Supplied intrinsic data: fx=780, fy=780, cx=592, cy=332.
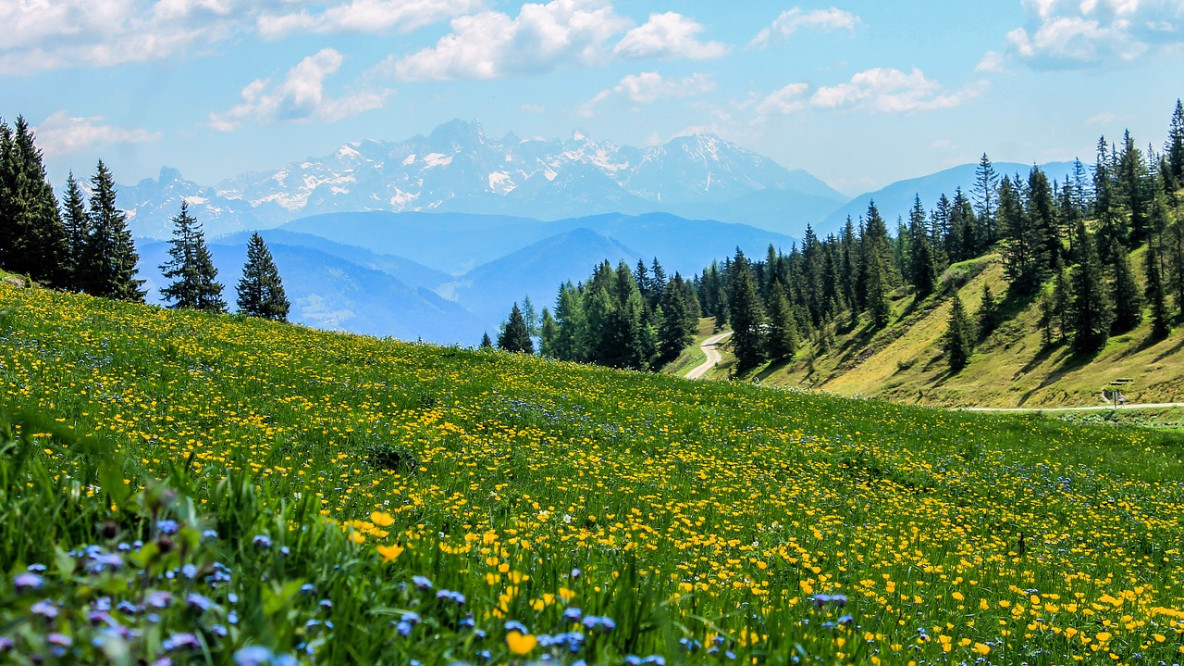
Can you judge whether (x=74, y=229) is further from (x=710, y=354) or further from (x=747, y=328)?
(x=710, y=354)

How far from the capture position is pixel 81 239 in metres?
69.9

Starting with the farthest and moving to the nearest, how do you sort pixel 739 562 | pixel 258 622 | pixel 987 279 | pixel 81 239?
pixel 987 279, pixel 81 239, pixel 739 562, pixel 258 622

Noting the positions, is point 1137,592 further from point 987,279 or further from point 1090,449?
point 987,279

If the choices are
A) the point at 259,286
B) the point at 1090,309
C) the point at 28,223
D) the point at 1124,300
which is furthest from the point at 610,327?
the point at 28,223

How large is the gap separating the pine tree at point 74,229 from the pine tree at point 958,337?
9593cm

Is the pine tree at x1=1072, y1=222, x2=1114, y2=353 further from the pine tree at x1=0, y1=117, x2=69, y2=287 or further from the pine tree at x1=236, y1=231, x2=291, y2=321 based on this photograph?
the pine tree at x1=0, y1=117, x2=69, y2=287

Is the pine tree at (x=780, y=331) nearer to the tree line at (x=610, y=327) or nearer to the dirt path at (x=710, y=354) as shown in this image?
the dirt path at (x=710, y=354)

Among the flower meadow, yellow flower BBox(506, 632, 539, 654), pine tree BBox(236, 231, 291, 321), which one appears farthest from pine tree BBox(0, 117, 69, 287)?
yellow flower BBox(506, 632, 539, 654)

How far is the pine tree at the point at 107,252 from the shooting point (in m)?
66.1

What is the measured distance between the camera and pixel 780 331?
433 ft

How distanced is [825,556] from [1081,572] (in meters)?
3.74

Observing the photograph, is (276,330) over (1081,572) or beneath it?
over

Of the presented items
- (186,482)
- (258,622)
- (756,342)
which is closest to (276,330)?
(186,482)

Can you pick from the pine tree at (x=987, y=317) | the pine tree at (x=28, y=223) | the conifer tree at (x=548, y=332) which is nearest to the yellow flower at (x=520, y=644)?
the pine tree at (x=28, y=223)
